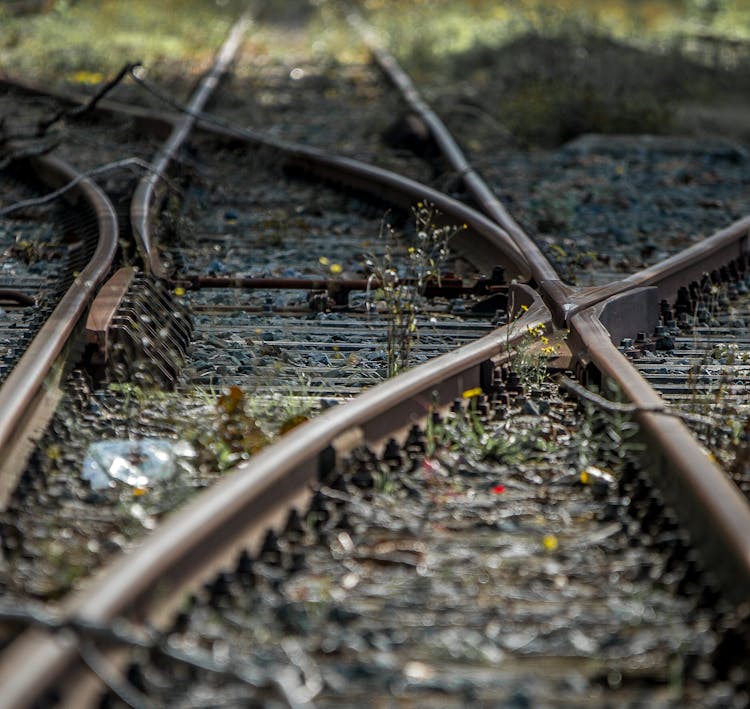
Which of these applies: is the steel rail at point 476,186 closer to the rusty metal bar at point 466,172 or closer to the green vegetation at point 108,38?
the rusty metal bar at point 466,172

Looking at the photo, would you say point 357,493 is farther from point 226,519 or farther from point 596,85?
point 596,85

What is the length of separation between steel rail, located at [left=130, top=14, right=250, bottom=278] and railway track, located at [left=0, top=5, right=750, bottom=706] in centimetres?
11

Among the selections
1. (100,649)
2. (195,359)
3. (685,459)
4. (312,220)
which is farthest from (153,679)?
(312,220)

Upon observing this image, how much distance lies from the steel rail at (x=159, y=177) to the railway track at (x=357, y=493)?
0.38ft

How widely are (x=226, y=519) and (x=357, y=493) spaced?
59cm

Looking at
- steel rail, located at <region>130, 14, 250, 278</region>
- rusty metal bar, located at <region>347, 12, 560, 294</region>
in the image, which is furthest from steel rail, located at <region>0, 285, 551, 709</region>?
steel rail, located at <region>130, 14, 250, 278</region>

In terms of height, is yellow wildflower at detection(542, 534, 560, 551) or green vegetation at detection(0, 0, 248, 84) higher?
green vegetation at detection(0, 0, 248, 84)

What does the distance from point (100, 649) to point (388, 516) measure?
44.5 inches

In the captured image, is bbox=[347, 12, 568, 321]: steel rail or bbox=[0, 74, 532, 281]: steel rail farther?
bbox=[0, 74, 532, 281]: steel rail

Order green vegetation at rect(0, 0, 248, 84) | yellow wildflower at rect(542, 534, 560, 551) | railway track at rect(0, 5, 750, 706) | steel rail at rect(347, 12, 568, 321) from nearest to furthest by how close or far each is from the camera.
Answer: railway track at rect(0, 5, 750, 706) < yellow wildflower at rect(542, 534, 560, 551) < steel rail at rect(347, 12, 568, 321) < green vegetation at rect(0, 0, 248, 84)

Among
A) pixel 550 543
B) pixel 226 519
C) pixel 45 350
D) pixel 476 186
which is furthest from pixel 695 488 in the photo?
pixel 476 186

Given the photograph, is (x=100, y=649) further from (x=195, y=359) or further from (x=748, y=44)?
(x=748, y=44)

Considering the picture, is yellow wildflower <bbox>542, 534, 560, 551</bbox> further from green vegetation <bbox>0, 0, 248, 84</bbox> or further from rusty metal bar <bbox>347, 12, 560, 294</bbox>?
green vegetation <bbox>0, 0, 248, 84</bbox>

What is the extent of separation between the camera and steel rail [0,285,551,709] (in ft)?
8.09
